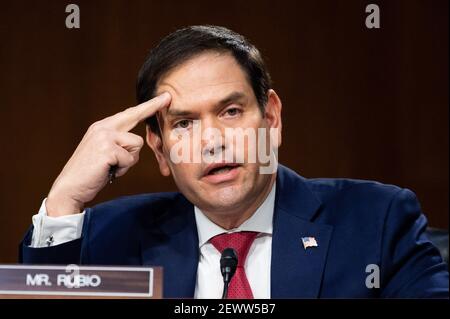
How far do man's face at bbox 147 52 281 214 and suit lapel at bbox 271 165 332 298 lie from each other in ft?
0.33

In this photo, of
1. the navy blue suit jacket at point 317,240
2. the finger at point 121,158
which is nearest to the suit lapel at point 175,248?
the navy blue suit jacket at point 317,240

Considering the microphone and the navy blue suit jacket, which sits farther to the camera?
the navy blue suit jacket

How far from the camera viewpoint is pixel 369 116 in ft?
7.03

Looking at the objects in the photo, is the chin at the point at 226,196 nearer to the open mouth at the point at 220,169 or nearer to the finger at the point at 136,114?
the open mouth at the point at 220,169

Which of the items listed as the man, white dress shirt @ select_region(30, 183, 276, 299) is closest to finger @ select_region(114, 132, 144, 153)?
the man

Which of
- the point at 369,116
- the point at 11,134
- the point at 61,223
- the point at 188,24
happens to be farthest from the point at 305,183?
the point at 11,134

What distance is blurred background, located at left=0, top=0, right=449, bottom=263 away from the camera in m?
2.13

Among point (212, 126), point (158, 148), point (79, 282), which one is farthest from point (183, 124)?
point (79, 282)

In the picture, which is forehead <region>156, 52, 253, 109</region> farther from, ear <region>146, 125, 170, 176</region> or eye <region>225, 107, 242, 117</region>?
ear <region>146, 125, 170, 176</region>

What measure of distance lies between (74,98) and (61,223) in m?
0.41

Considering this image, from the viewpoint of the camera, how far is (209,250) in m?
2.02

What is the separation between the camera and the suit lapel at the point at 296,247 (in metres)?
1.88

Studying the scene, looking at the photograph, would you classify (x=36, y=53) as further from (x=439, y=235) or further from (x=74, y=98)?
(x=439, y=235)

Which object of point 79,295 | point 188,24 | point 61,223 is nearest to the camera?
point 79,295
